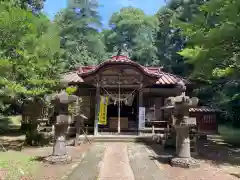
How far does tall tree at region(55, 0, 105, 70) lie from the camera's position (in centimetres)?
2801

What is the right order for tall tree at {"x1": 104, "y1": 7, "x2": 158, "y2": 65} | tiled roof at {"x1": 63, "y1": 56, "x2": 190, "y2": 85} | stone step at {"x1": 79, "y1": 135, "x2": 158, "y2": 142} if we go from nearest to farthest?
stone step at {"x1": 79, "y1": 135, "x2": 158, "y2": 142}
tiled roof at {"x1": 63, "y1": 56, "x2": 190, "y2": 85}
tall tree at {"x1": 104, "y1": 7, "x2": 158, "y2": 65}

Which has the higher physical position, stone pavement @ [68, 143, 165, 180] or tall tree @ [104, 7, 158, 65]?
tall tree @ [104, 7, 158, 65]

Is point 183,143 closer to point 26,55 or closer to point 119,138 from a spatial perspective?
point 119,138

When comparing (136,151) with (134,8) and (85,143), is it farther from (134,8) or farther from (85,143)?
(134,8)

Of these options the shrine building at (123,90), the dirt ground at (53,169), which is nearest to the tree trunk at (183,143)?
the dirt ground at (53,169)

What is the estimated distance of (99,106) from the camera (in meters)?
15.1

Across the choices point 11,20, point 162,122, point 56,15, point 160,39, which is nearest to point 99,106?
point 162,122

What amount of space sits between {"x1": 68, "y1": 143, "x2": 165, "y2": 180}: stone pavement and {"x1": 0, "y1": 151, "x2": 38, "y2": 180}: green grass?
53.6 inches

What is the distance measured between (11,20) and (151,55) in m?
24.6

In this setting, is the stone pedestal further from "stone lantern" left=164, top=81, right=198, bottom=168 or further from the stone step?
the stone step

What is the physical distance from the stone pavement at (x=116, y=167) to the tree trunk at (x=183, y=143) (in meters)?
1.00

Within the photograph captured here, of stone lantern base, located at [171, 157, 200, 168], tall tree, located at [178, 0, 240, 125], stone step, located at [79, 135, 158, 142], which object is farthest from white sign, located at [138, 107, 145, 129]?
stone lantern base, located at [171, 157, 200, 168]

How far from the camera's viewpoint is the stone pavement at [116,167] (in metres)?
6.69

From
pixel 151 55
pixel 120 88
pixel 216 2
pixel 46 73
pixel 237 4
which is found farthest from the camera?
pixel 151 55
